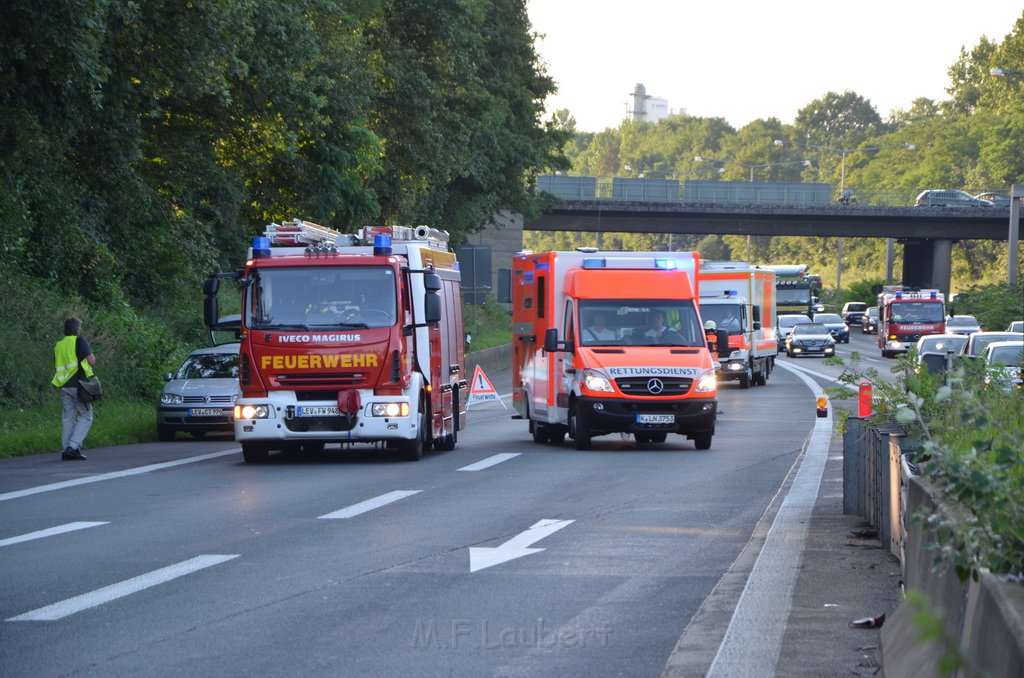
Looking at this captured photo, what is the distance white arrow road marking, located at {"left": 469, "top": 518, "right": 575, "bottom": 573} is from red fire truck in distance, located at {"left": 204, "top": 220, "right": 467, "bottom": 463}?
644 cm

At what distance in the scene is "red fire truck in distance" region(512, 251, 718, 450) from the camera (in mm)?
21922

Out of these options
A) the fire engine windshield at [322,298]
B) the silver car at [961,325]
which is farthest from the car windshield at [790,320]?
the fire engine windshield at [322,298]

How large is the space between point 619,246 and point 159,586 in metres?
190

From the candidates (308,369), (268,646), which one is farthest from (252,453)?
(268,646)

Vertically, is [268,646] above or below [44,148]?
below

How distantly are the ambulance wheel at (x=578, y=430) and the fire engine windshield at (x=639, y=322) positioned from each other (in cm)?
98

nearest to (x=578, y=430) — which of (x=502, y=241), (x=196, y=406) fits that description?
(x=196, y=406)

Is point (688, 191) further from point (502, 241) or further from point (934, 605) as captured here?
point (934, 605)

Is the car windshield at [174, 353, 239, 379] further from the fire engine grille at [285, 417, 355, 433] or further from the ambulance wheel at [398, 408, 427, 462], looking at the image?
the fire engine grille at [285, 417, 355, 433]

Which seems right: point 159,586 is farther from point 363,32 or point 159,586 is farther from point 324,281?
point 363,32

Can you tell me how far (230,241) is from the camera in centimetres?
4022

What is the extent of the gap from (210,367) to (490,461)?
6915mm

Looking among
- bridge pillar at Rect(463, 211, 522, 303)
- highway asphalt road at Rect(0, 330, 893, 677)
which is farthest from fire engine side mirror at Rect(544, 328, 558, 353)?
bridge pillar at Rect(463, 211, 522, 303)

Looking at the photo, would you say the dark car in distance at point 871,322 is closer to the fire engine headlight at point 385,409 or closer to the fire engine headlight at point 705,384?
the fire engine headlight at point 705,384
